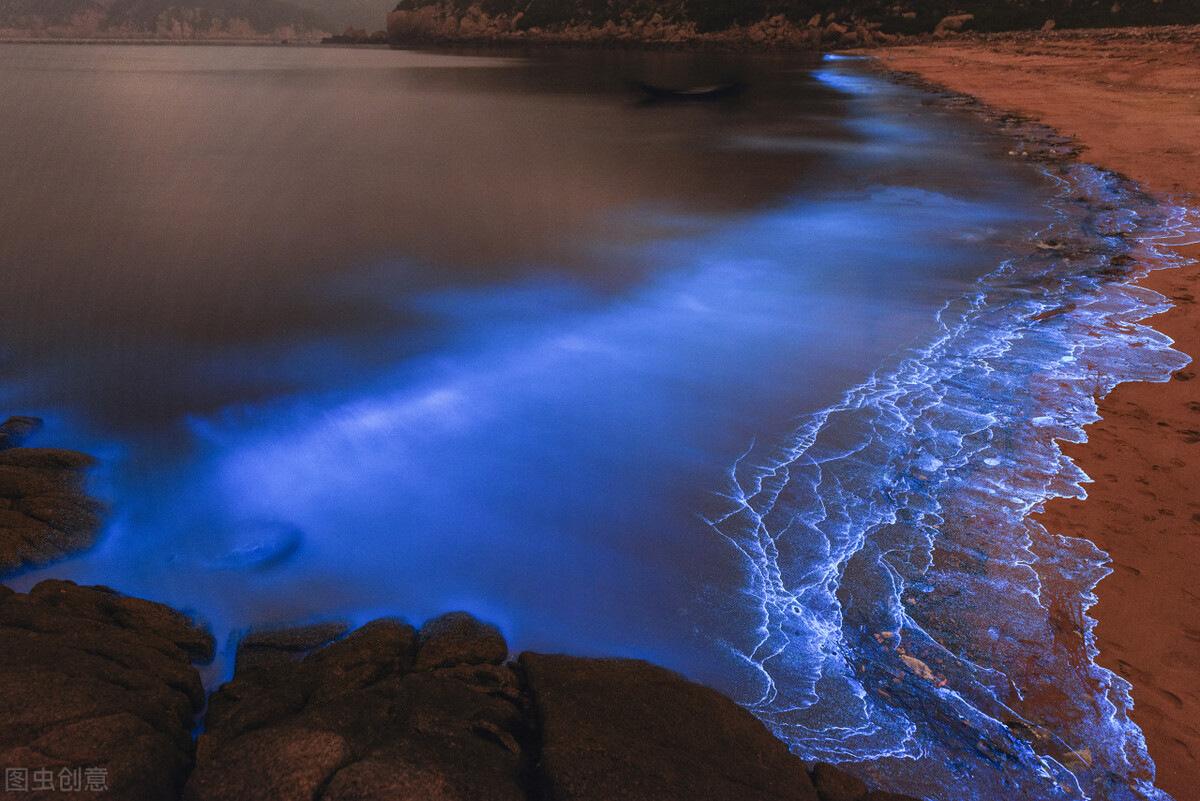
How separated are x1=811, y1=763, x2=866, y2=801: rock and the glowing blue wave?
0.29 m

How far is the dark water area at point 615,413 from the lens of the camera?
399 centimetres

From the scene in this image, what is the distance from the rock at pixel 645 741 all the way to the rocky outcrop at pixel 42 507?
335cm

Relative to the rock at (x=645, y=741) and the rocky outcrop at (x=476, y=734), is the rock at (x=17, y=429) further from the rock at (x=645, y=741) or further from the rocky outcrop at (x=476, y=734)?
the rock at (x=645, y=741)

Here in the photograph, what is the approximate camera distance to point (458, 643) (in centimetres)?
380

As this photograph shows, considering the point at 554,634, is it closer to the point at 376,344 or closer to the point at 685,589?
the point at 685,589

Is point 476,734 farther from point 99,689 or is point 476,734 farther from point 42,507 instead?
point 42,507

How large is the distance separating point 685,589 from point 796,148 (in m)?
20.0

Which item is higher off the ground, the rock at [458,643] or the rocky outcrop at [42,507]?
the rocky outcrop at [42,507]

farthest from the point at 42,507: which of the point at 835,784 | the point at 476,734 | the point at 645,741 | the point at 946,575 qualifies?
the point at 946,575

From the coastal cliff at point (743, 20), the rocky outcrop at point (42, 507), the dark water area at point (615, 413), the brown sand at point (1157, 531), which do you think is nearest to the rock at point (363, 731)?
the dark water area at point (615, 413)

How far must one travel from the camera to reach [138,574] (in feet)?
15.2

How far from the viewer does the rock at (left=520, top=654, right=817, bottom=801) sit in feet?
8.97

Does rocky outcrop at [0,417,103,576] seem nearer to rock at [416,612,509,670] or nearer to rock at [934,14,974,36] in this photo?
rock at [416,612,509,670]

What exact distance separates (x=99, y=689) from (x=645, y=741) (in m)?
2.34
